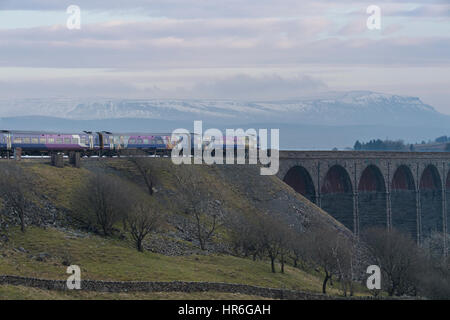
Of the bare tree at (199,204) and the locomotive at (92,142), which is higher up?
the locomotive at (92,142)

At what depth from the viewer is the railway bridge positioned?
9806cm

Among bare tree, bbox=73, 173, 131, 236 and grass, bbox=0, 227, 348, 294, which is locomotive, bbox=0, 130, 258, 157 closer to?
bare tree, bbox=73, 173, 131, 236

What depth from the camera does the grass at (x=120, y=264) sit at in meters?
52.8

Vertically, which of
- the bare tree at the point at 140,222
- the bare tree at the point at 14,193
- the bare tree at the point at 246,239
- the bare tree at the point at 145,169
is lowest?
the bare tree at the point at 246,239

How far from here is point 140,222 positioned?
6309cm

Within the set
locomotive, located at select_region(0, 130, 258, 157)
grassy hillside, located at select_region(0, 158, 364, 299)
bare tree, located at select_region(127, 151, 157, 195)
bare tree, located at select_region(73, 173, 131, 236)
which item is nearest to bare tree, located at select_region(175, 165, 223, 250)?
grassy hillside, located at select_region(0, 158, 364, 299)

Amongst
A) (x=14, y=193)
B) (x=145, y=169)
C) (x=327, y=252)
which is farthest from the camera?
(x=145, y=169)

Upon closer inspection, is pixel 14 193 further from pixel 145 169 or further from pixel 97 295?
pixel 145 169

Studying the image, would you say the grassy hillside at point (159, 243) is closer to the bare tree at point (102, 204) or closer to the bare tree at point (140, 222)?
the bare tree at point (140, 222)

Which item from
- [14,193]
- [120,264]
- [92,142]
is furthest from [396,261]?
[92,142]

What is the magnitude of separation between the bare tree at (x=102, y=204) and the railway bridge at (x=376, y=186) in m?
30.5

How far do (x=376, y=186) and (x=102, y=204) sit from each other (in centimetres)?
5630

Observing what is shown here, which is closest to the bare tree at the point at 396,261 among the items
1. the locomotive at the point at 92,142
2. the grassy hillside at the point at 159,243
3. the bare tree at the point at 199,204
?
the grassy hillside at the point at 159,243
